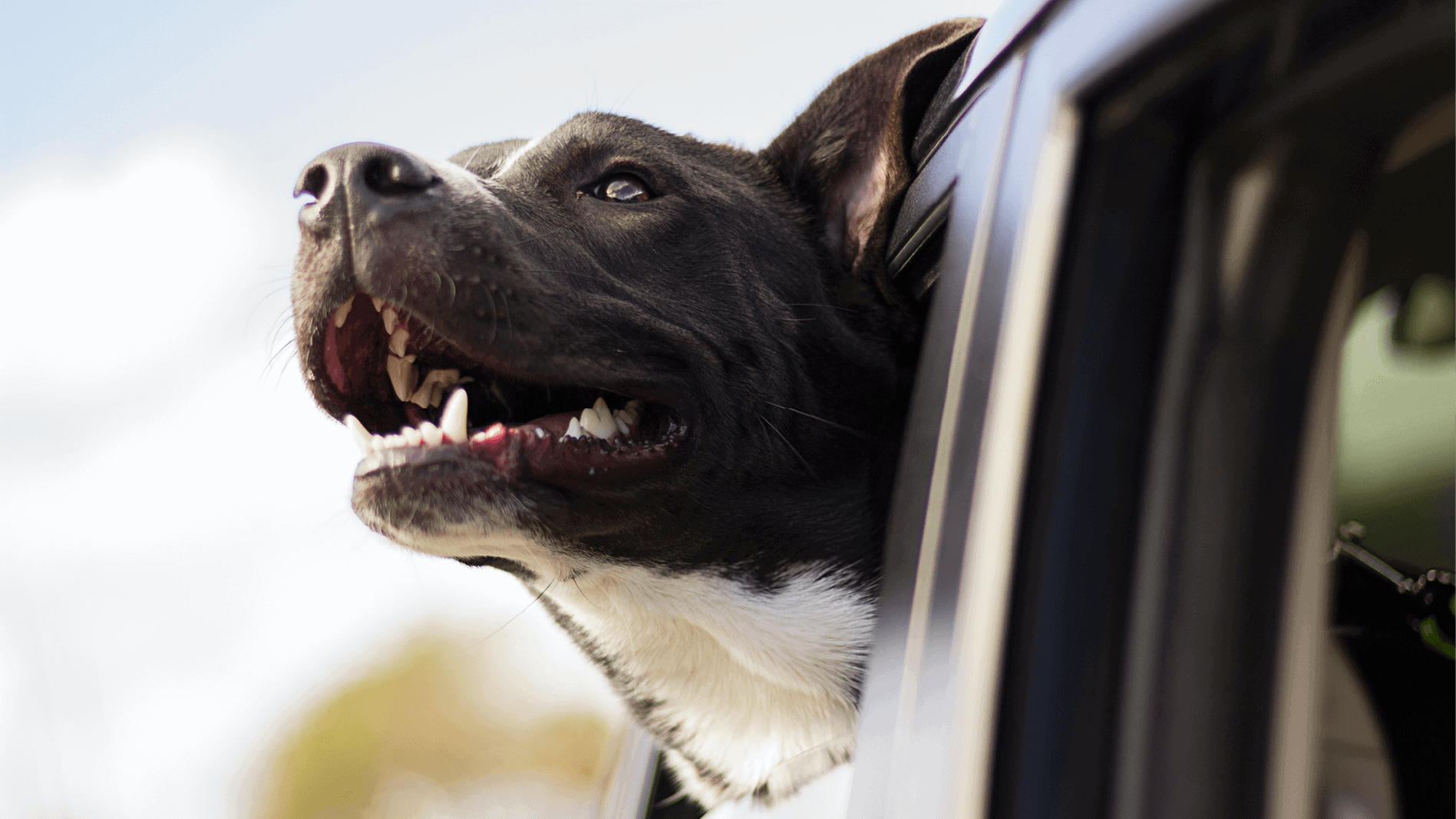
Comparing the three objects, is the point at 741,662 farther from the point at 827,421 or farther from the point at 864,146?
the point at 864,146

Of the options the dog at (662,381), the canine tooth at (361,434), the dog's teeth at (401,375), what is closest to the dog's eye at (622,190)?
the dog at (662,381)

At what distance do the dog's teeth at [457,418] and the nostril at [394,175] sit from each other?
0.34 m

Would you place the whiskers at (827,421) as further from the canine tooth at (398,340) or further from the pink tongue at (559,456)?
the canine tooth at (398,340)

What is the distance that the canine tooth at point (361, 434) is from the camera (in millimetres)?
1812

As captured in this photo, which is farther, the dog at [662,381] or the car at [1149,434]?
the dog at [662,381]

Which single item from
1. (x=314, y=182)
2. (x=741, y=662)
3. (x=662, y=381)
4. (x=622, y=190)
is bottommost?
(x=741, y=662)

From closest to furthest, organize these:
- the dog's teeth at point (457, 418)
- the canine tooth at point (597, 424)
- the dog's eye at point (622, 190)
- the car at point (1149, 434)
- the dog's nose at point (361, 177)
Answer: the car at point (1149, 434) < the dog's nose at point (361, 177) < the dog's teeth at point (457, 418) < the canine tooth at point (597, 424) < the dog's eye at point (622, 190)

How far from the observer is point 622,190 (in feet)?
6.94

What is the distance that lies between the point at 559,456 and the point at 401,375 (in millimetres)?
341

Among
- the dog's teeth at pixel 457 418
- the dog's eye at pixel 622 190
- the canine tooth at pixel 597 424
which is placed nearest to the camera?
the dog's teeth at pixel 457 418

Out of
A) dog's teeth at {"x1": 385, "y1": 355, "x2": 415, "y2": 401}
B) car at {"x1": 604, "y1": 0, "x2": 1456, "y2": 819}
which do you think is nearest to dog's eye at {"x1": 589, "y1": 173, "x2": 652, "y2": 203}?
dog's teeth at {"x1": 385, "y1": 355, "x2": 415, "y2": 401}

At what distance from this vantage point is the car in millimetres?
913

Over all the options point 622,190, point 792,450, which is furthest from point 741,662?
point 622,190

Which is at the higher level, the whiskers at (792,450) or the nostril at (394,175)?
the nostril at (394,175)
